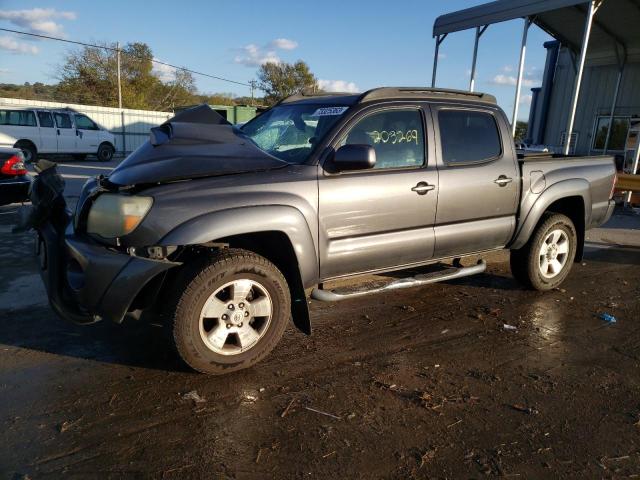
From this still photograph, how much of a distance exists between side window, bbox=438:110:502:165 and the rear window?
17.5 metres

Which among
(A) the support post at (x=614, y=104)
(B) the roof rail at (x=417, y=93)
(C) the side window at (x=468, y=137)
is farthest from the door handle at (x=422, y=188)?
(A) the support post at (x=614, y=104)

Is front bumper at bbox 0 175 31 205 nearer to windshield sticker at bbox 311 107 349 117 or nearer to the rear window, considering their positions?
windshield sticker at bbox 311 107 349 117

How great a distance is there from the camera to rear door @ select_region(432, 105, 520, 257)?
4117 mm

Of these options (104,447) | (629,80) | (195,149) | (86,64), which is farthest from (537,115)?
(86,64)

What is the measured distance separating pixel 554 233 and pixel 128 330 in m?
4.21

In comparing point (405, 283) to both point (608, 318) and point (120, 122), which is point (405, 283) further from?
point (120, 122)

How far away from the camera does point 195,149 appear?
10.8 ft

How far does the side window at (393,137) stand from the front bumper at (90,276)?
68.7 inches

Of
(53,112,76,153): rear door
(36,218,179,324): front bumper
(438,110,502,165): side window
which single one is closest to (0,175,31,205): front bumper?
(36,218,179,324): front bumper

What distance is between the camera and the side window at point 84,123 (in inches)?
730

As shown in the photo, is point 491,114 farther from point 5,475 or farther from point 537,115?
point 537,115

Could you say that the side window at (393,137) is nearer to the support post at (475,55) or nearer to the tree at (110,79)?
the support post at (475,55)

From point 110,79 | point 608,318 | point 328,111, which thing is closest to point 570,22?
point 608,318

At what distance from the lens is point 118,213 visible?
9.63 feet
